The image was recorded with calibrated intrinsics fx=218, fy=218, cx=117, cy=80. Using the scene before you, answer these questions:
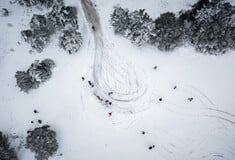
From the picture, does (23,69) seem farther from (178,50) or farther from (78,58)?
(178,50)

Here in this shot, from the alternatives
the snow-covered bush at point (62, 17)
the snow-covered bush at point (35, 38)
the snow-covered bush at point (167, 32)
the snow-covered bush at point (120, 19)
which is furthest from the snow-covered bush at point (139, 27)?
the snow-covered bush at point (35, 38)

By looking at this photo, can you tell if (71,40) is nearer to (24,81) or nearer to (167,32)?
(24,81)

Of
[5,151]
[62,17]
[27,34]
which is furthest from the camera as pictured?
[62,17]

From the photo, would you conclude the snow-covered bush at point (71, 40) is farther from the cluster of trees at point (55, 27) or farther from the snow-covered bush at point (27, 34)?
the snow-covered bush at point (27, 34)

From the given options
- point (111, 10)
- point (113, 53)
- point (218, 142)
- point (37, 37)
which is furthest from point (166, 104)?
point (37, 37)

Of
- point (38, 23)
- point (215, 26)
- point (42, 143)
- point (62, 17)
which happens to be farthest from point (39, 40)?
point (215, 26)
